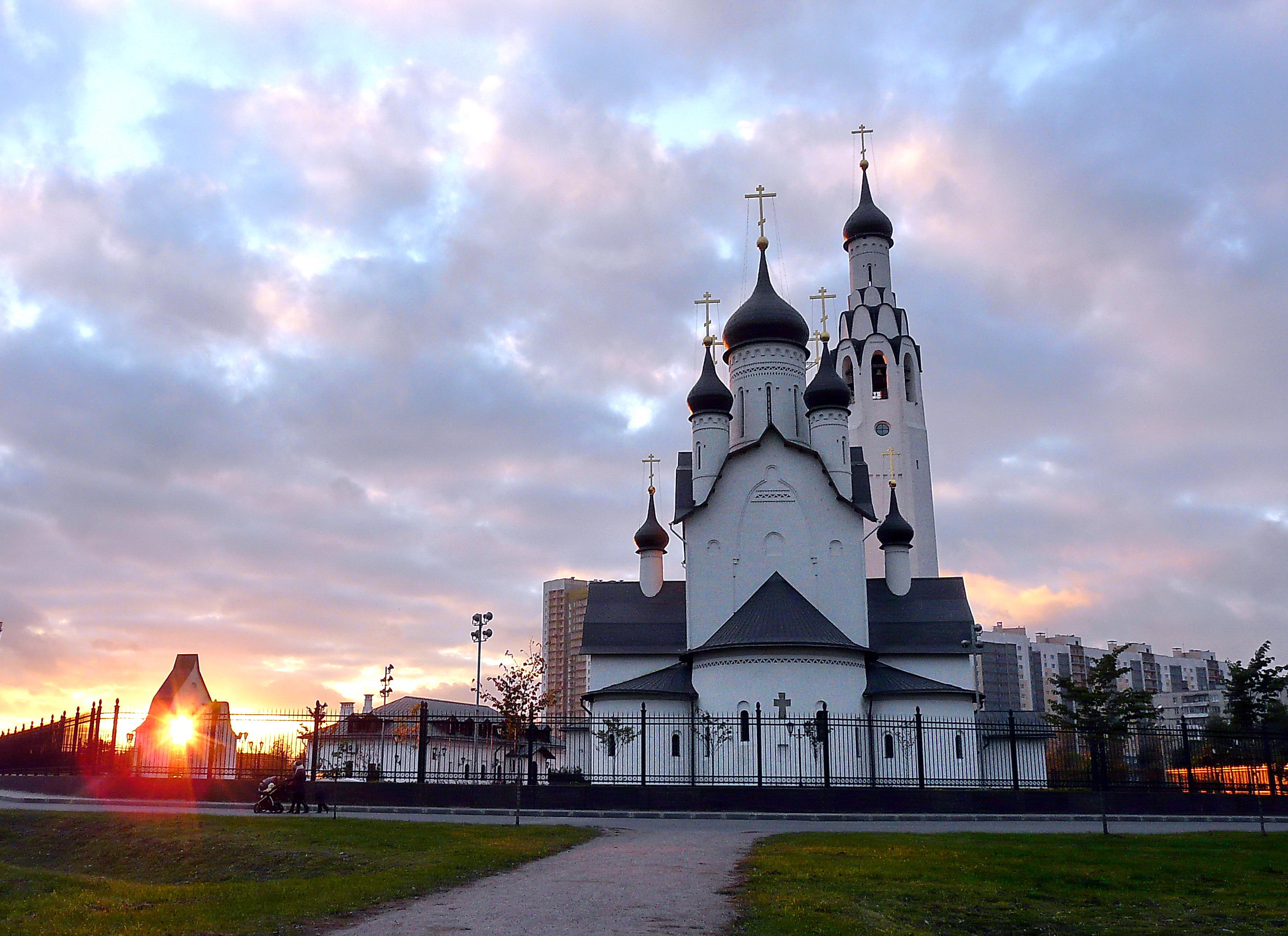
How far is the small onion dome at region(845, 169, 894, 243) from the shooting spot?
5397 centimetres

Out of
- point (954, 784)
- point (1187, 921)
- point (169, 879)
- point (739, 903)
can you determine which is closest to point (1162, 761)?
point (954, 784)

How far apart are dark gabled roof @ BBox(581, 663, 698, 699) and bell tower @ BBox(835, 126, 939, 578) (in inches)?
741

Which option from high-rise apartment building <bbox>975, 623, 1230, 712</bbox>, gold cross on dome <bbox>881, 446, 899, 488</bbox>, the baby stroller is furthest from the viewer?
high-rise apartment building <bbox>975, 623, 1230, 712</bbox>

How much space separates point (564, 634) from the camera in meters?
130

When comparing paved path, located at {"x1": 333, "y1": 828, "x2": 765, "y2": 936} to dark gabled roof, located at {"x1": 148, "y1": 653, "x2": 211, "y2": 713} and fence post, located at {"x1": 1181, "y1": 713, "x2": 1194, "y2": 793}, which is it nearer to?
fence post, located at {"x1": 1181, "y1": 713, "x2": 1194, "y2": 793}

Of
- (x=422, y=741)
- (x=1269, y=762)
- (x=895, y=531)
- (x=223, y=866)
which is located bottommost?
(x=223, y=866)

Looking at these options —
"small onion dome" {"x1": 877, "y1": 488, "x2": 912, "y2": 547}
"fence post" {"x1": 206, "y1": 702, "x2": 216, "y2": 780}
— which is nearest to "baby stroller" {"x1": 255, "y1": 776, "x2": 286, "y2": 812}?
"fence post" {"x1": 206, "y1": 702, "x2": 216, "y2": 780}

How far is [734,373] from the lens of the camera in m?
38.9

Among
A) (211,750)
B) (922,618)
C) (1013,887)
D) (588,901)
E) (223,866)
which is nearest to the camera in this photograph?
(588,901)

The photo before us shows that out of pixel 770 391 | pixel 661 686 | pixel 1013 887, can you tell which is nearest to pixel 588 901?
pixel 1013 887

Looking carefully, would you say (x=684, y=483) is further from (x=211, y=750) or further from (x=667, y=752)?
(x=211, y=750)

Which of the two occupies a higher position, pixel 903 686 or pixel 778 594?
pixel 778 594

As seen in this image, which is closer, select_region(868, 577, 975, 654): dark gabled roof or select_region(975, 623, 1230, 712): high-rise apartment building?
select_region(868, 577, 975, 654): dark gabled roof

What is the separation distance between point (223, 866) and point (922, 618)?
28315 millimetres
